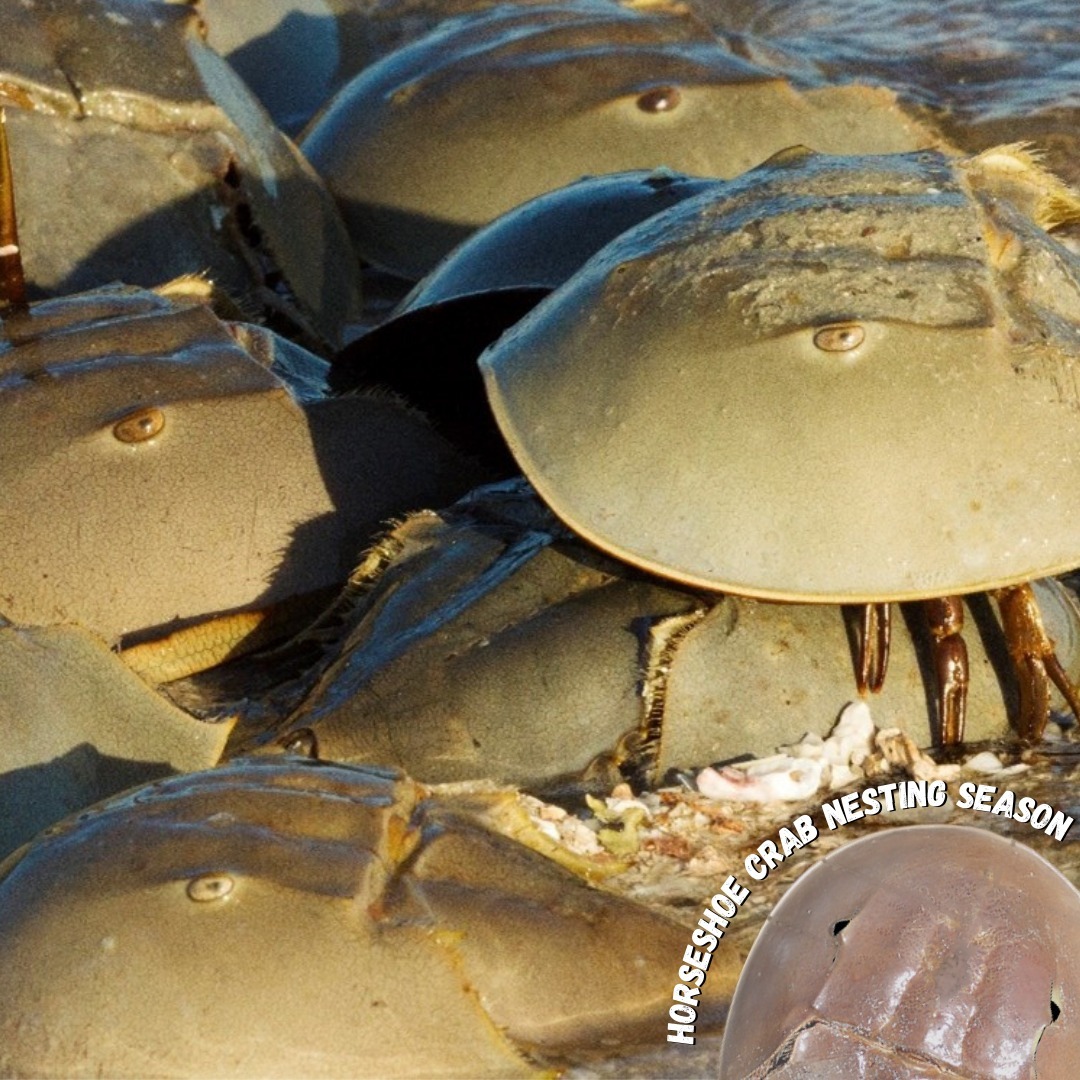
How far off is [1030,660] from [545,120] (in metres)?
2.42

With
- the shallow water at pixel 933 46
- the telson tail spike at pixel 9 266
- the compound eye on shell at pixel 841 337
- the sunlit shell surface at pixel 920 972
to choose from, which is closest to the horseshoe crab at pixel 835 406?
the compound eye on shell at pixel 841 337

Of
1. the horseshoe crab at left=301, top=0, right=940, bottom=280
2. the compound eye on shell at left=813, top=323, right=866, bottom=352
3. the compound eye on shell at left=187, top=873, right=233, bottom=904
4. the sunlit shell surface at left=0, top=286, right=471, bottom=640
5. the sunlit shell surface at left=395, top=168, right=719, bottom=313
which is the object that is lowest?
the horseshoe crab at left=301, top=0, right=940, bottom=280

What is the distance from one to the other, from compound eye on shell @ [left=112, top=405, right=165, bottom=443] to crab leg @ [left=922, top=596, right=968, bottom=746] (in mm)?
1299

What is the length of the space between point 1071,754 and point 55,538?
5.31 feet

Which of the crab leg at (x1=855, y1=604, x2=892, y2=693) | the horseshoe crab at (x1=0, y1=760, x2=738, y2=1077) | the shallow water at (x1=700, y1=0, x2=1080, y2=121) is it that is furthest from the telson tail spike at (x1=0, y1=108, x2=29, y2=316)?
the shallow water at (x1=700, y1=0, x2=1080, y2=121)

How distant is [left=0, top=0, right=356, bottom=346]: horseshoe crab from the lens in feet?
12.8

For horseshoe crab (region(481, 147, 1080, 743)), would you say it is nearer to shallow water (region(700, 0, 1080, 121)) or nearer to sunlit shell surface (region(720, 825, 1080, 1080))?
sunlit shell surface (region(720, 825, 1080, 1080))

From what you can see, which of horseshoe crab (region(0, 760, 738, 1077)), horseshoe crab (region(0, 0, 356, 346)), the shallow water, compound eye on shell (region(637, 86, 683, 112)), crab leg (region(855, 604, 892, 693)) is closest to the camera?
horseshoe crab (region(0, 760, 738, 1077))

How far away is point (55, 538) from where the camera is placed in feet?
9.84

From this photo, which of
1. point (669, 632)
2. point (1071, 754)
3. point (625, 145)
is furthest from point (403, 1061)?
point (625, 145)

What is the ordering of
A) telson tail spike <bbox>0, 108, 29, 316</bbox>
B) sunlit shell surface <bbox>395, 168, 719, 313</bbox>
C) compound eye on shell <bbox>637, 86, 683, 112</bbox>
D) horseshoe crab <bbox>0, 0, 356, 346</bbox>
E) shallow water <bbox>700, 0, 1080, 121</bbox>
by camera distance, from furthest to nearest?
shallow water <bbox>700, 0, 1080, 121</bbox>
compound eye on shell <bbox>637, 86, 683, 112</bbox>
horseshoe crab <bbox>0, 0, 356, 346</bbox>
sunlit shell surface <bbox>395, 168, 719, 313</bbox>
telson tail spike <bbox>0, 108, 29, 316</bbox>

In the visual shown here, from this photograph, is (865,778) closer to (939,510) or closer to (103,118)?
(939,510)

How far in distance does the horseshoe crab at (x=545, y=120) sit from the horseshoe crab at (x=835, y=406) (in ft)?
6.19

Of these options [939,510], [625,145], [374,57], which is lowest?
[374,57]
